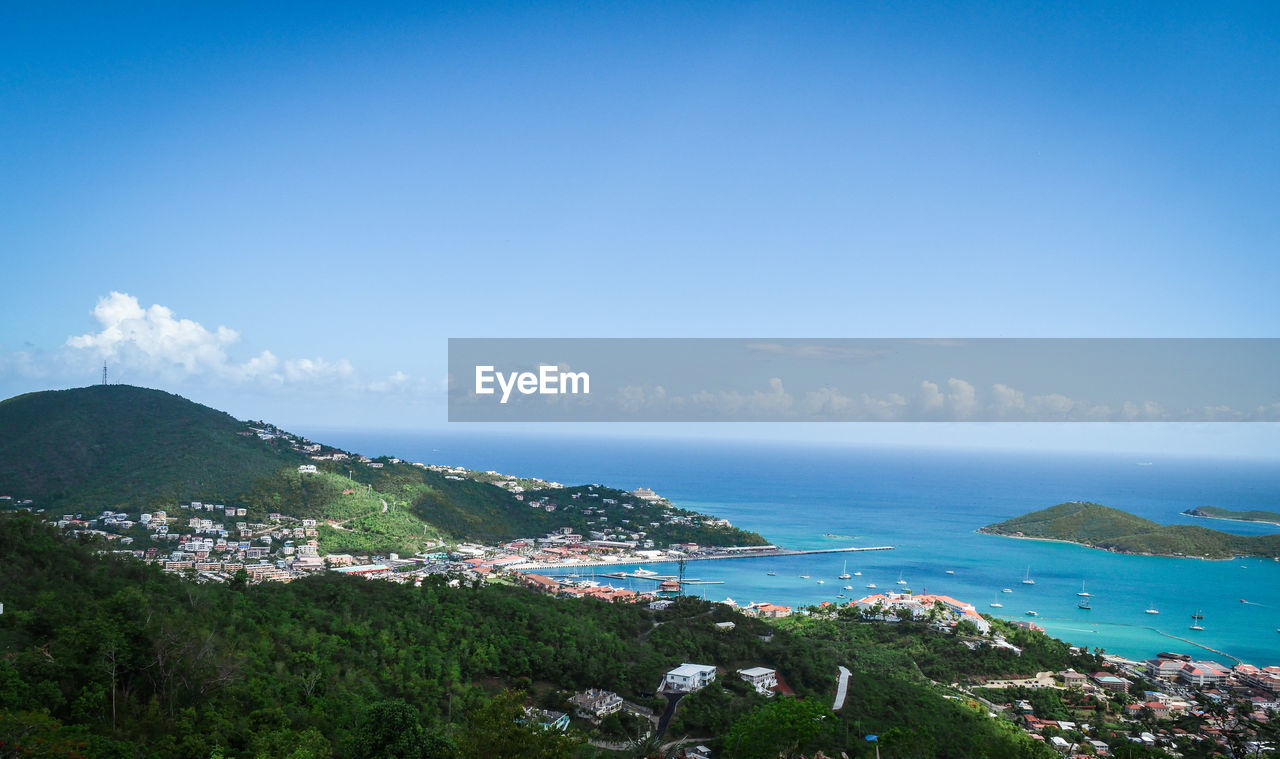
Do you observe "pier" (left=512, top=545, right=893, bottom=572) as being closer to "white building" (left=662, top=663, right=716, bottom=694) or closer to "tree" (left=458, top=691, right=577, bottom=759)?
"white building" (left=662, top=663, right=716, bottom=694)

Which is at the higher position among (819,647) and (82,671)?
(82,671)

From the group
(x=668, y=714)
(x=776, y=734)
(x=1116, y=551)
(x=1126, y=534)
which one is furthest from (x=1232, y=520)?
(x=776, y=734)

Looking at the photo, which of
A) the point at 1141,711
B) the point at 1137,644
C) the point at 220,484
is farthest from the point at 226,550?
the point at 1137,644

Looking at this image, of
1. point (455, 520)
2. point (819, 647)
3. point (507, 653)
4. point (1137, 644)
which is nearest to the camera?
point (507, 653)

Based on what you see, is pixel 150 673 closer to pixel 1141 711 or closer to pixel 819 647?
pixel 819 647

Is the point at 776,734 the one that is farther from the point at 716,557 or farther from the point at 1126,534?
the point at 1126,534

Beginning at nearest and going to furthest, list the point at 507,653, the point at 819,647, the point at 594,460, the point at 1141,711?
the point at 507,653
the point at 1141,711
the point at 819,647
the point at 594,460
